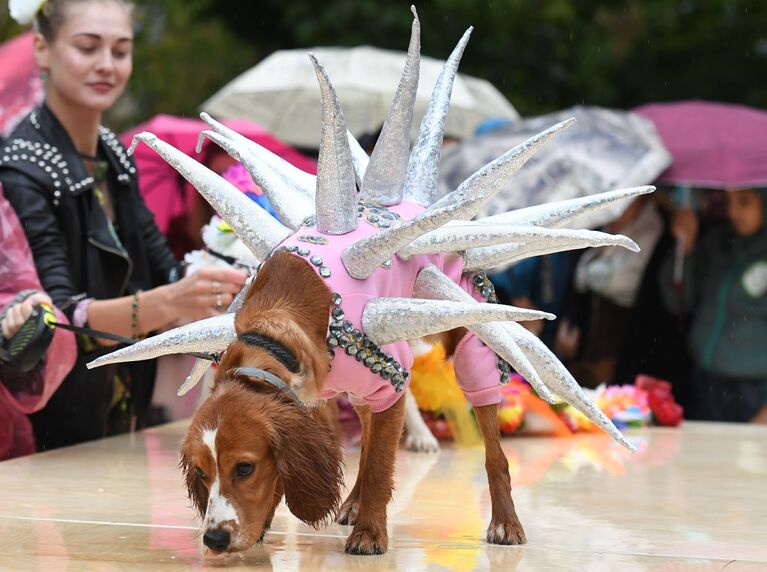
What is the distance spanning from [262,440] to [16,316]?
210 centimetres

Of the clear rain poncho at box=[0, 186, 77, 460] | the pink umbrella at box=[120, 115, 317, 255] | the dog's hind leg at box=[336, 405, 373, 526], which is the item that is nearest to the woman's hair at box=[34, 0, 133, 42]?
the clear rain poncho at box=[0, 186, 77, 460]

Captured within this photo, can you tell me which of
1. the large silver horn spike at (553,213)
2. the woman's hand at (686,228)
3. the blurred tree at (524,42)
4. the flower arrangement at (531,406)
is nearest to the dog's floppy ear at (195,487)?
the large silver horn spike at (553,213)

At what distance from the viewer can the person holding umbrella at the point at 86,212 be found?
541 cm

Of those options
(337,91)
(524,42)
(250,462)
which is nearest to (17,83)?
(337,91)

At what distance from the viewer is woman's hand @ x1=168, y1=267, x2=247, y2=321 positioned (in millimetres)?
4855

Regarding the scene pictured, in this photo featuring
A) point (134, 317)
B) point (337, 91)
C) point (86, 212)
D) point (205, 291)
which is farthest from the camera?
point (337, 91)

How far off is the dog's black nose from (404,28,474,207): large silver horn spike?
1.42m

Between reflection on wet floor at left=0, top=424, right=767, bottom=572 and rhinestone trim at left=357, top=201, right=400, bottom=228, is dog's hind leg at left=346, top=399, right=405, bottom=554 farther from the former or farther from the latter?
rhinestone trim at left=357, top=201, right=400, bottom=228

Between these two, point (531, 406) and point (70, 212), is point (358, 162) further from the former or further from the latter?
point (531, 406)

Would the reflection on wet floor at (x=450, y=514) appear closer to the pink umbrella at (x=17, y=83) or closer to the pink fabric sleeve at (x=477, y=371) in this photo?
the pink fabric sleeve at (x=477, y=371)

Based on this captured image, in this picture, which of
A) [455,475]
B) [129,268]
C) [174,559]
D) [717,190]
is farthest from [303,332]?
[717,190]

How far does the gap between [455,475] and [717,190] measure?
439 cm

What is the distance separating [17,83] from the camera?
8875 millimetres

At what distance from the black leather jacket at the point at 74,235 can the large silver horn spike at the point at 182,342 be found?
1704 mm
